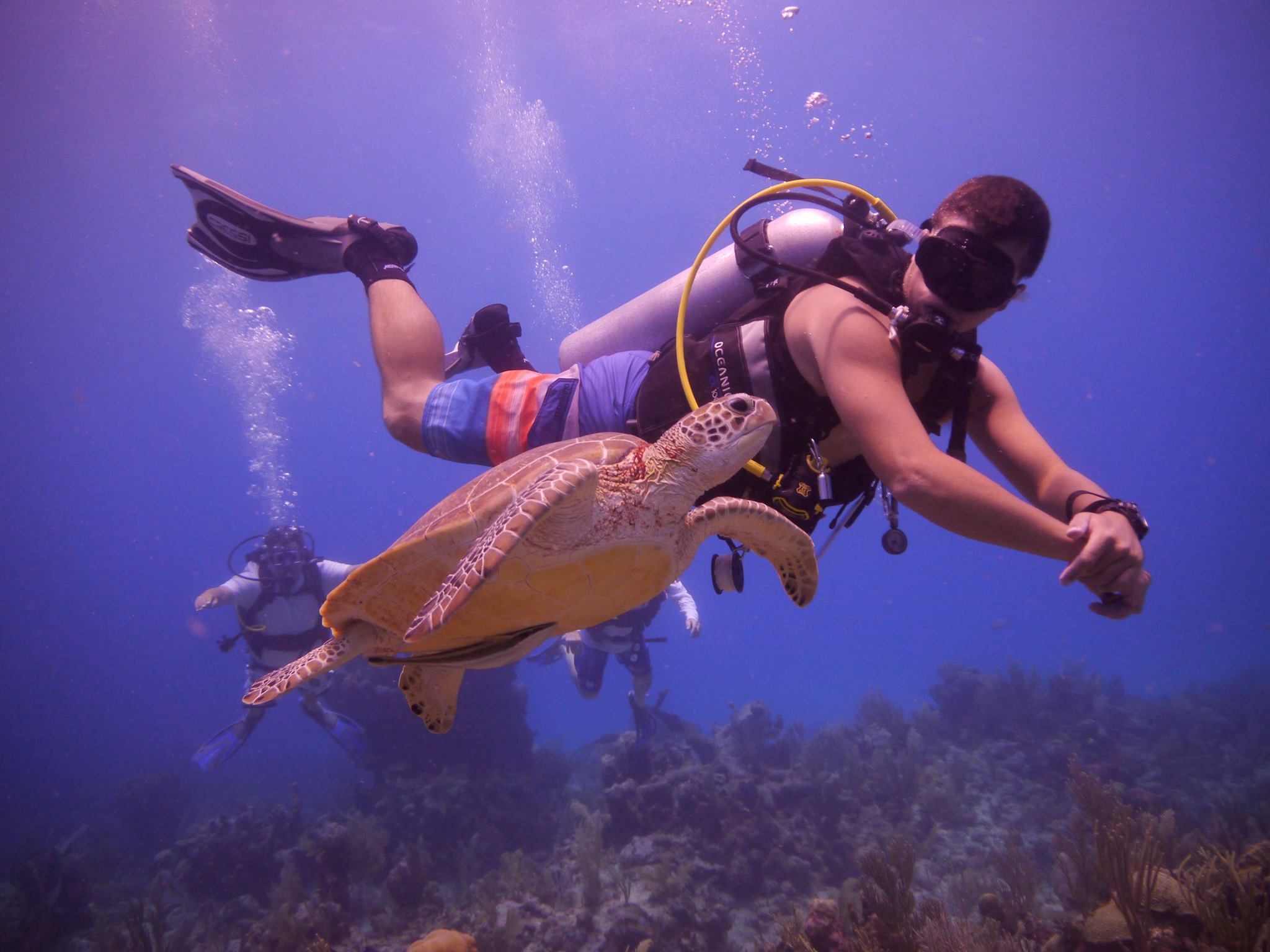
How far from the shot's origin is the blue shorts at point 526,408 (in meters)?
3.49

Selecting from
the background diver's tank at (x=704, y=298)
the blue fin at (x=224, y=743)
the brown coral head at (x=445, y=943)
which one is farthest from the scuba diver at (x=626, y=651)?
the background diver's tank at (x=704, y=298)

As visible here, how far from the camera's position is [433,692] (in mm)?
3316

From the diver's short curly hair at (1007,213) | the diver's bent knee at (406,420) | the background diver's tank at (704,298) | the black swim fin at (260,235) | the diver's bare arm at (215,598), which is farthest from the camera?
the diver's bare arm at (215,598)

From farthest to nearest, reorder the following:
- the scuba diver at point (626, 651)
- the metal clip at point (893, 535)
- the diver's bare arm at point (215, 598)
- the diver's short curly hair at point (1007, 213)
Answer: the scuba diver at point (626, 651) → the diver's bare arm at point (215, 598) → the metal clip at point (893, 535) → the diver's short curly hair at point (1007, 213)

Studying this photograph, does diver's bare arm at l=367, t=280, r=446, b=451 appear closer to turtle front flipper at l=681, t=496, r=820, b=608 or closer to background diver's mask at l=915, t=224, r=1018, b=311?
turtle front flipper at l=681, t=496, r=820, b=608

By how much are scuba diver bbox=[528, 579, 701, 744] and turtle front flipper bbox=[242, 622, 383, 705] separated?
677cm

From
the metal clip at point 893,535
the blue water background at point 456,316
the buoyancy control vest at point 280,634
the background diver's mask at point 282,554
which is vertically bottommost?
the metal clip at point 893,535

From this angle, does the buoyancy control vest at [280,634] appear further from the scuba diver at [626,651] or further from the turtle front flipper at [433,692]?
the turtle front flipper at [433,692]

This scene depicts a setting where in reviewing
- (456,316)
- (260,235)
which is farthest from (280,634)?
(456,316)

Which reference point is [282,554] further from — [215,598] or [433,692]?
[433,692]

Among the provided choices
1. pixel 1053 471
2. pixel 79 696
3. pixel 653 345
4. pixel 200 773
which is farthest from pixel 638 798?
pixel 79 696

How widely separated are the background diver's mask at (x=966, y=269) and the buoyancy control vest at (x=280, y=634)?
9.61 meters

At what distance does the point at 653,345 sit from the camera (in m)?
4.01

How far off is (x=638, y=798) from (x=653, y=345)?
24.6 ft
